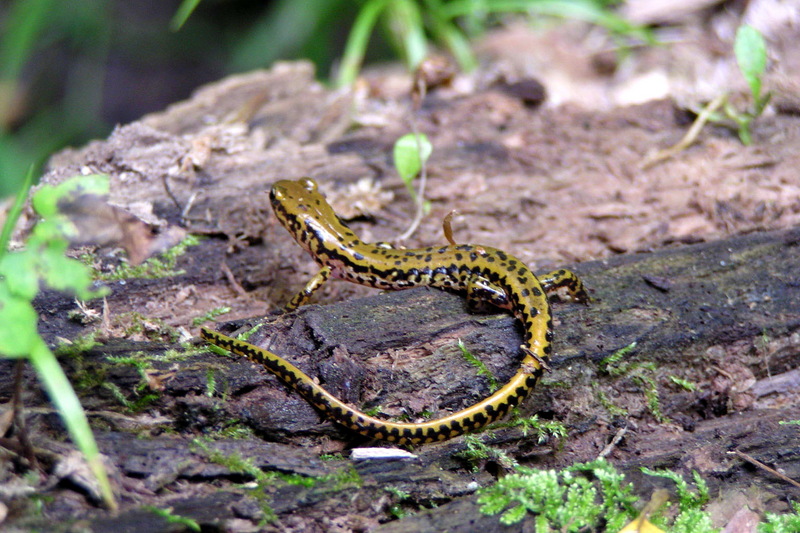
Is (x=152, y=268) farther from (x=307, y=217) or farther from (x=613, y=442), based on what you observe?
(x=613, y=442)

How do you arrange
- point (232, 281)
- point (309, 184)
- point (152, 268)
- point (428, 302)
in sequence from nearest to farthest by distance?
1. point (428, 302)
2. point (152, 268)
3. point (232, 281)
4. point (309, 184)

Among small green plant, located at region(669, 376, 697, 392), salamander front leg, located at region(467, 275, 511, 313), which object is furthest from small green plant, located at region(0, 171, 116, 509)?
small green plant, located at region(669, 376, 697, 392)

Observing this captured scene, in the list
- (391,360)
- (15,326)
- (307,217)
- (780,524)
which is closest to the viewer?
(15,326)

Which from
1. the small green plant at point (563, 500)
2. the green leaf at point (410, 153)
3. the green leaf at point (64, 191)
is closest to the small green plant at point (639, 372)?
the small green plant at point (563, 500)

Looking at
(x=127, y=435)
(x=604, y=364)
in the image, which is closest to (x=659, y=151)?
(x=604, y=364)

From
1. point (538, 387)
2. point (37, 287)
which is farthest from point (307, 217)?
point (37, 287)

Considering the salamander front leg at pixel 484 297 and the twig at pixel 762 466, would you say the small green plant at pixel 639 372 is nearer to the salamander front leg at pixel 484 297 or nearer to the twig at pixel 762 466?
the twig at pixel 762 466
